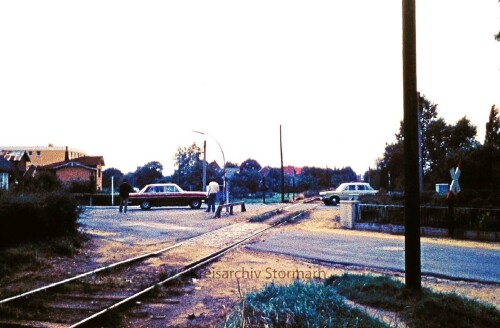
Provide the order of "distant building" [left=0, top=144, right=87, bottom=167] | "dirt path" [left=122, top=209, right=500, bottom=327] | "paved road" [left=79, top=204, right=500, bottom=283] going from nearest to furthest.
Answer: "dirt path" [left=122, top=209, right=500, bottom=327], "paved road" [left=79, top=204, right=500, bottom=283], "distant building" [left=0, top=144, right=87, bottom=167]

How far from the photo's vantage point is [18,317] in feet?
17.9

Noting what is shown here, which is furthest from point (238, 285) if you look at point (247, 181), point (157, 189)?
point (247, 181)

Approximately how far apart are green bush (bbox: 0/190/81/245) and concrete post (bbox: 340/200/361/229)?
995 centimetres

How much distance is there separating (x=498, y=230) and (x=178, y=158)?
5444 centimetres

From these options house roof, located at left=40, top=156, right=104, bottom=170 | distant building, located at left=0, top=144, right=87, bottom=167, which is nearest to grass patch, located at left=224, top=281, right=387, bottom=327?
house roof, located at left=40, top=156, right=104, bottom=170

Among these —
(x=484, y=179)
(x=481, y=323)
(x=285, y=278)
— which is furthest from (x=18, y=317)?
(x=484, y=179)

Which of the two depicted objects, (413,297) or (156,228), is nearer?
(413,297)

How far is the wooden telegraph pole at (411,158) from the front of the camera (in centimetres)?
580

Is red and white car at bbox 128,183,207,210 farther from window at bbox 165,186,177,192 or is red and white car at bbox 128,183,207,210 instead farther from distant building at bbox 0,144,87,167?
distant building at bbox 0,144,87,167

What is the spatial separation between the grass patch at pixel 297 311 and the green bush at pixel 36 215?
22.6ft

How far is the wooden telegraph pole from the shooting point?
5805 millimetres

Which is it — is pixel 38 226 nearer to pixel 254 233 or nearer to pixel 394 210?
pixel 254 233

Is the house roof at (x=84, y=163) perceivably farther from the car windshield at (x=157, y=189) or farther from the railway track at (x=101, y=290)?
the railway track at (x=101, y=290)

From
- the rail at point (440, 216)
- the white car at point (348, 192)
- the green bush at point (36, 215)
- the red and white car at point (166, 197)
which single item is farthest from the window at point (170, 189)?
the green bush at point (36, 215)
